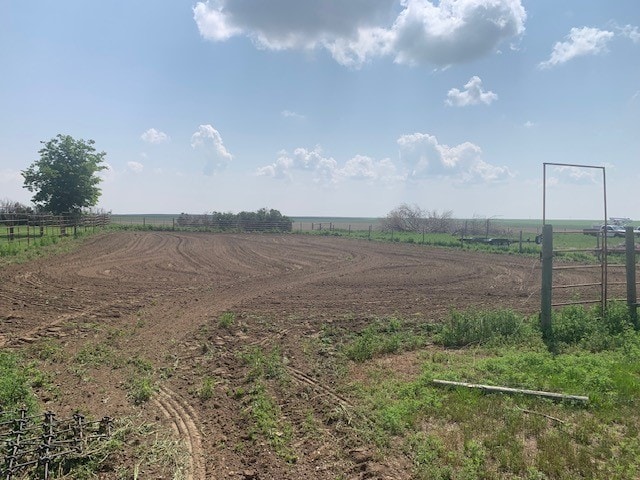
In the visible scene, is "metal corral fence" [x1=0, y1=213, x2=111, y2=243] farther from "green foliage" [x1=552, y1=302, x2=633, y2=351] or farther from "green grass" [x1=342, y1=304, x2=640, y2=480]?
"green foliage" [x1=552, y1=302, x2=633, y2=351]

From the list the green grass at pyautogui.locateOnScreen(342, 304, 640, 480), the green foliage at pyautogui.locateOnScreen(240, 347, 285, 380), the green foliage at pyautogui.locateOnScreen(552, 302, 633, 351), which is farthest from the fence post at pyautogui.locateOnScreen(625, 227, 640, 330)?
the green foliage at pyautogui.locateOnScreen(240, 347, 285, 380)

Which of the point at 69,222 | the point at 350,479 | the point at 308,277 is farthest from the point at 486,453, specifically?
the point at 69,222

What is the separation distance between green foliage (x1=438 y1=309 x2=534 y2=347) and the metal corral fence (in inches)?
799

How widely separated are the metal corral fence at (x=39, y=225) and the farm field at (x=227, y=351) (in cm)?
832

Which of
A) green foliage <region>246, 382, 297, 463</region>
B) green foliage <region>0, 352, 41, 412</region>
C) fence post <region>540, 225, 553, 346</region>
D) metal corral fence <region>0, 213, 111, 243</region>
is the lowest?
green foliage <region>246, 382, 297, 463</region>

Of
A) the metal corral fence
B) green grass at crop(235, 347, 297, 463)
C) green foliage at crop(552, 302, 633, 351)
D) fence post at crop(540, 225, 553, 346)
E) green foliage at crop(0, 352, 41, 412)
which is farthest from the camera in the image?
the metal corral fence

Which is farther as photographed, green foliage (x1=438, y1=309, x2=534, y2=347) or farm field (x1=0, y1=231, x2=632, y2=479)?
green foliage (x1=438, y1=309, x2=534, y2=347)

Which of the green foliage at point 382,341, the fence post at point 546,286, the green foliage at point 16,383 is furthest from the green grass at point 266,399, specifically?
the fence post at point 546,286

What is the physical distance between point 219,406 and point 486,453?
10.3ft

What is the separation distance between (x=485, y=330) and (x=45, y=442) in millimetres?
7329

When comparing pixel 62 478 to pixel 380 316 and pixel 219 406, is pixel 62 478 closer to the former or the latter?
pixel 219 406

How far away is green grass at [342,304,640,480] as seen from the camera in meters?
4.16

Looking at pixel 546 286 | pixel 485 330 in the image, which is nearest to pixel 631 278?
pixel 546 286

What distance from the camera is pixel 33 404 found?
5.21 meters
